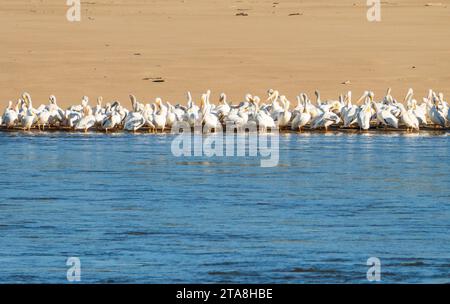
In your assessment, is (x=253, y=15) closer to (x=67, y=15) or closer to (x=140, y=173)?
(x=67, y=15)

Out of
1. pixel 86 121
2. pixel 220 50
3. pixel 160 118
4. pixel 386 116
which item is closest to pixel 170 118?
pixel 160 118

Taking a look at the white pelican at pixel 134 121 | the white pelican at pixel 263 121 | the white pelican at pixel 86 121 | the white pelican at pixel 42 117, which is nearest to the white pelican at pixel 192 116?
the white pelican at pixel 134 121

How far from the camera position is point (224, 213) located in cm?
1216

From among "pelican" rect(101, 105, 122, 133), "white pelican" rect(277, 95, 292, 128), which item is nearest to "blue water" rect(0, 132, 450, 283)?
"pelican" rect(101, 105, 122, 133)

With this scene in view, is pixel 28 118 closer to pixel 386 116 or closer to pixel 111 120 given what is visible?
pixel 111 120

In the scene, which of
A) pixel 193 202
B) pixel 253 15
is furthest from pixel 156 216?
pixel 253 15

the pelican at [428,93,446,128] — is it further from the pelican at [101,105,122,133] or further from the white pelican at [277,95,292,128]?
the pelican at [101,105,122,133]

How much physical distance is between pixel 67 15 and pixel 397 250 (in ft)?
93.3

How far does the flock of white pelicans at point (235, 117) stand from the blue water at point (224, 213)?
1493mm

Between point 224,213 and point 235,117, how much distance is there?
7.72m

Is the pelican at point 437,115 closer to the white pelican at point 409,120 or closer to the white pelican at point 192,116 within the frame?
the white pelican at point 409,120

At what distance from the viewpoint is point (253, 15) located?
37.1 meters

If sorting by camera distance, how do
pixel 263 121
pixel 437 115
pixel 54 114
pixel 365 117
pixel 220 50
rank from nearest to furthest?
pixel 365 117 → pixel 263 121 → pixel 437 115 → pixel 54 114 → pixel 220 50

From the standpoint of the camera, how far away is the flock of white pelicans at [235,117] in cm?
1970
